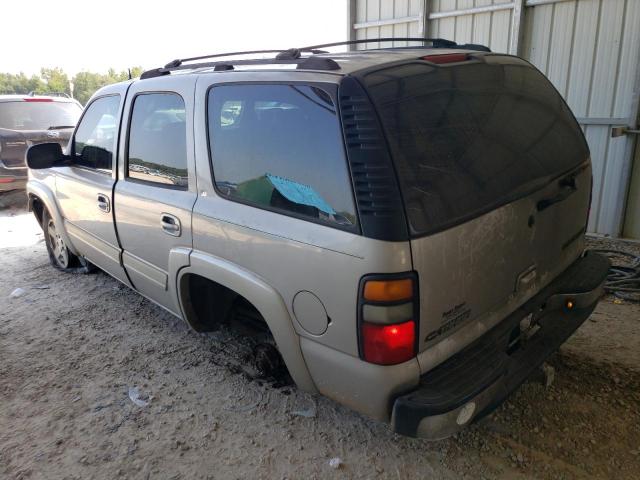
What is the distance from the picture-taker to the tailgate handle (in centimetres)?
240

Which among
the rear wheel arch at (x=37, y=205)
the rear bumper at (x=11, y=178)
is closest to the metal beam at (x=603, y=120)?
the rear wheel arch at (x=37, y=205)

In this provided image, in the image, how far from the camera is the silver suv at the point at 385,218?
1919 mm

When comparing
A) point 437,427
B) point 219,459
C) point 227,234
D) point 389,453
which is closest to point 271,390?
point 219,459

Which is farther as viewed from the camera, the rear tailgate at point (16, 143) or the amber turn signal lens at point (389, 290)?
the rear tailgate at point (16, 143)

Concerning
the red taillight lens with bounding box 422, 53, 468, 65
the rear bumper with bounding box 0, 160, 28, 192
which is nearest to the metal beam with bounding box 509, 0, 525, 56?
the red taillight lens with bounding box 422, 53, 468, 65

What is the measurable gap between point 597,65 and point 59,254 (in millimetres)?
6139

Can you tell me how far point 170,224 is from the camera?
2.90m

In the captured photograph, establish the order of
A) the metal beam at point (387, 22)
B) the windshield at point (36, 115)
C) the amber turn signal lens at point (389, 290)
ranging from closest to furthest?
the amber turn signal lens at point (389, 290) < the metal beam at point (387, 22) < the windshield at point (36, 115)

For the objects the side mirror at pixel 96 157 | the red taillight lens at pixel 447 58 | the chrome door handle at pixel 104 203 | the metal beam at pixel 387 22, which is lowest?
the chrome door handle at pixel 104 203

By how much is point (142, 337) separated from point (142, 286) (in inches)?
19.4

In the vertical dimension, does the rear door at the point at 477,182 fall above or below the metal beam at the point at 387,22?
below

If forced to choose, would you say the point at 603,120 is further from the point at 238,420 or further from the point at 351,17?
the point at 238,420

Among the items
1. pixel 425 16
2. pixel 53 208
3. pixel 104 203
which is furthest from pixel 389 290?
pixel 425 16

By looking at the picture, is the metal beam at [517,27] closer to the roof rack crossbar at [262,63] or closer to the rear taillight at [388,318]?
the roof rack crossbar at [262,63]
